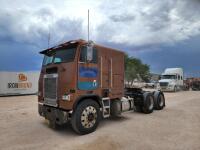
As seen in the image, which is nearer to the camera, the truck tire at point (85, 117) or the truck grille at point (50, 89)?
the truck tire at point (85, 117)

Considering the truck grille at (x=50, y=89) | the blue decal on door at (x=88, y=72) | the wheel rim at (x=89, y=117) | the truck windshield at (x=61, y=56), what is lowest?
the wheel rim at (x=89, y=117)

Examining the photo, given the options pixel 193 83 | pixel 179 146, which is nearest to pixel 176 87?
pixel 193 83

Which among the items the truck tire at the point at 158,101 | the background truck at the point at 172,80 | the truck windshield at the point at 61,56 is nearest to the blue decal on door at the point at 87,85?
the truck windshield at the point at 61,56

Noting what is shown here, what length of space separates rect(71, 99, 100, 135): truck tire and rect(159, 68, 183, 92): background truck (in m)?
23.5

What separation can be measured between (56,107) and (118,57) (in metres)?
3.19

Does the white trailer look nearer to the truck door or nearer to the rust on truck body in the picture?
the rust on truck body

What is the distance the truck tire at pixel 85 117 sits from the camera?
618 cm

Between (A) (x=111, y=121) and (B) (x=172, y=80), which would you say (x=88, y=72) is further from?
(B) (x=172, y=80)

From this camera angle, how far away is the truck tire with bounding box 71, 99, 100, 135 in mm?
6176

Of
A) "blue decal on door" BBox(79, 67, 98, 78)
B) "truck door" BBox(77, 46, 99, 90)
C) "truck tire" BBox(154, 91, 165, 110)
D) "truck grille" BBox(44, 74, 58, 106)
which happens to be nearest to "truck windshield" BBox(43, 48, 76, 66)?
"truck door" BBox(77, 46, 99, 90)

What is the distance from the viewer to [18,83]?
22.2 meters

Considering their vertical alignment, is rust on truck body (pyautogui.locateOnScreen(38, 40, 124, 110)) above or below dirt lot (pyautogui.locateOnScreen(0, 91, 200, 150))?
above

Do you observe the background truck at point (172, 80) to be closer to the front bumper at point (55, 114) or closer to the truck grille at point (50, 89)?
the front bumper at point (55, 114)

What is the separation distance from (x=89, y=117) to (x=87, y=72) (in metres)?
1.50
